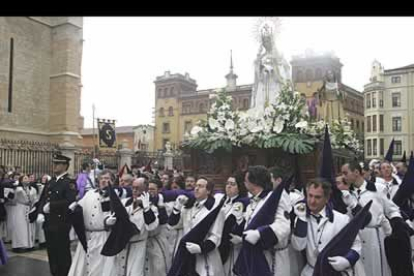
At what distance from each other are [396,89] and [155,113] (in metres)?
34.4

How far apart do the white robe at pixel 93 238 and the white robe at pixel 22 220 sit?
5.13 m

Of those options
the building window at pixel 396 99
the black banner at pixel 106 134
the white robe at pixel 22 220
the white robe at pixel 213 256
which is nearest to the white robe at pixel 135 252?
the white robe at pixel 213 256

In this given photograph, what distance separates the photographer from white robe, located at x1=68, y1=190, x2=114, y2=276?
6.31 metres

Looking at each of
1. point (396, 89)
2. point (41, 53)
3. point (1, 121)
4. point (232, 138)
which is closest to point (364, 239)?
point (232, 138)

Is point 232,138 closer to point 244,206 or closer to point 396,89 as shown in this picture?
point 244,206

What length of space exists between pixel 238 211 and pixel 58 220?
3582 millimetres

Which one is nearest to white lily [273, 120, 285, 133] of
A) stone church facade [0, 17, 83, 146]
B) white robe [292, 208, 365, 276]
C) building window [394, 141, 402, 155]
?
white robe [292, 208, 365, 276]

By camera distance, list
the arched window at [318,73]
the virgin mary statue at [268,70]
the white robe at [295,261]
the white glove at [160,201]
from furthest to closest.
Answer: the arched window at [318,73], the virgin mary statue at [268,70], the white glove at [160,201], the white robe at [295,261]

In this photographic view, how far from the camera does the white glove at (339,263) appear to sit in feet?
12.7

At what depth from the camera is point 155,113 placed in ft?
225

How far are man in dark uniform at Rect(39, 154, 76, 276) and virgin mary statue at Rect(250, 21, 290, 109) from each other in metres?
6.91

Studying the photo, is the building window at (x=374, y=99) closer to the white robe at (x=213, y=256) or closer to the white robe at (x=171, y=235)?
the white robe at (x=171, y=235)

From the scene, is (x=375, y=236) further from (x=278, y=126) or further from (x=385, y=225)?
(x=278, y=126)

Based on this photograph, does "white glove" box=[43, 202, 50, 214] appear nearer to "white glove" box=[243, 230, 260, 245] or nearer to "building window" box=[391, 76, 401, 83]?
"white glove" box=[243, 230, 260, 245]
